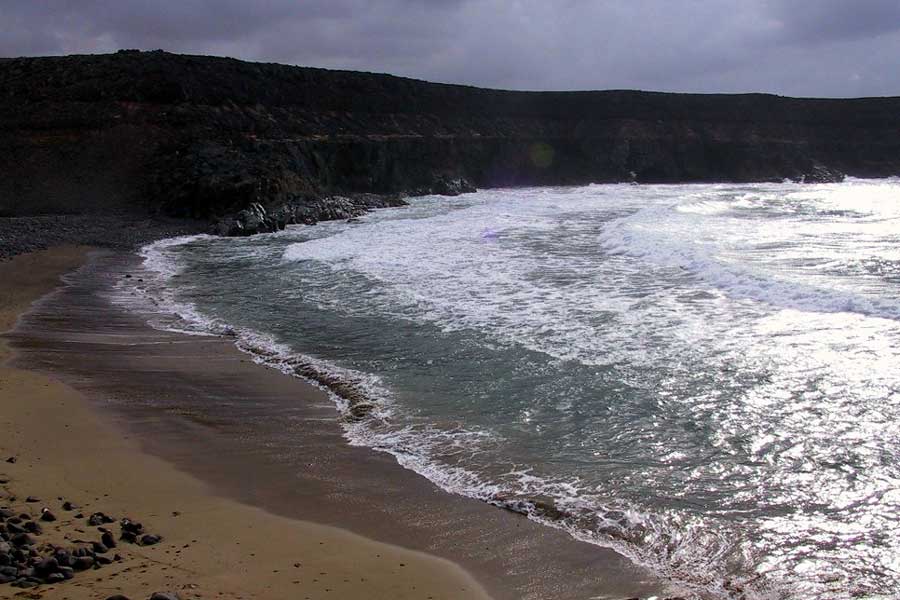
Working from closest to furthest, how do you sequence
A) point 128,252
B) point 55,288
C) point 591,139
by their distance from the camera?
point 55,288 → point 128,252 → point 591,139

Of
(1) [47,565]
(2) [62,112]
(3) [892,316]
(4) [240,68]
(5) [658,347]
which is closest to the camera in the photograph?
(1) [47,565]

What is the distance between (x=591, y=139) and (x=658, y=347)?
175 feet

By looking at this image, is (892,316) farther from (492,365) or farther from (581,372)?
(492,365)

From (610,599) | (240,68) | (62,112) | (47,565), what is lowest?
(610,599)

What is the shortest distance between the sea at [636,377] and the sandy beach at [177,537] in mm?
1285

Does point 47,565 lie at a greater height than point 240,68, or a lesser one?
lesser

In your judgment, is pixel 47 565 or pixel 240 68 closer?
pixel 47 565

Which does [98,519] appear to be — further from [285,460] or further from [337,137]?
[337,137]

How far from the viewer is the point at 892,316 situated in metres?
11.3

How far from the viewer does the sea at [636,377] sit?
5.37m

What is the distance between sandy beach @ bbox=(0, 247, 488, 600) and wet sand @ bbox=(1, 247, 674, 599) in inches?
3.6

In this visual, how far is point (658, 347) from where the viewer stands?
9.95m

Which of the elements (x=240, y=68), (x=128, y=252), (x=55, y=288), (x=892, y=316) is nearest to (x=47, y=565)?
(x=892, y=316)

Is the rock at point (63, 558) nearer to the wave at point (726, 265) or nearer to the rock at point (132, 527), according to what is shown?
the rock at point (132, 527)
